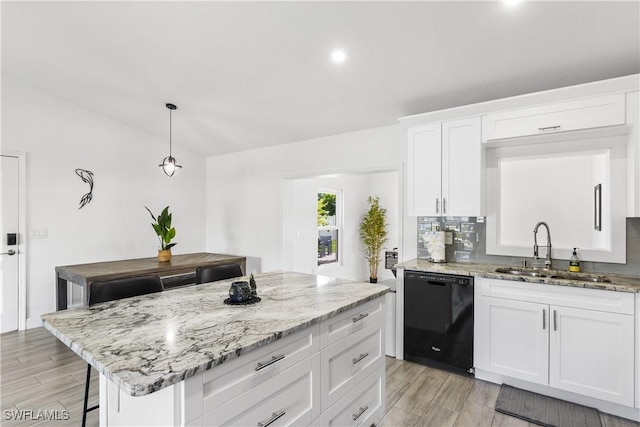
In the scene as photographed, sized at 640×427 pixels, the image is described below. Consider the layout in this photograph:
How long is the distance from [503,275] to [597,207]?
3.38 ft

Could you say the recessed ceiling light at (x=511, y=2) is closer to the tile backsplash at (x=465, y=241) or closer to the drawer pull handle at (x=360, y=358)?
the tile backsplash at (x=465, y=241)

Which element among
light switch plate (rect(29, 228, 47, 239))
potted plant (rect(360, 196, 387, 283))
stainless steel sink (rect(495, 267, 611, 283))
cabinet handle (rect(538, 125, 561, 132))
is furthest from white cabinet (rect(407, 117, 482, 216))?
light switch plate (rect(29, 228, 47, 239))

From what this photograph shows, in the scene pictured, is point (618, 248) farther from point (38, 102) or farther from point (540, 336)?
point (38, 102)

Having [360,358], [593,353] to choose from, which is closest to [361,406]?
[360,358]

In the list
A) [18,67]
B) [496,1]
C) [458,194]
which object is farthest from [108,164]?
[496,1]

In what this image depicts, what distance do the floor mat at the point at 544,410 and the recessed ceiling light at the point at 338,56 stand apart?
2.95 meters

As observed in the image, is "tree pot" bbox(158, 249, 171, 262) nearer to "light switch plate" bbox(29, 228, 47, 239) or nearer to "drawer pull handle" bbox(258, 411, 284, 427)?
"light switch plate" bbox(29, 228, 47, 239)

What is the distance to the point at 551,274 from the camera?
109 inches

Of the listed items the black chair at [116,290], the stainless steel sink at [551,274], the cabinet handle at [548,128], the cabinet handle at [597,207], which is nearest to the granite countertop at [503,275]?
the stainless steel sink at [551,274]

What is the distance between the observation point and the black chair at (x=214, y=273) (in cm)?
271

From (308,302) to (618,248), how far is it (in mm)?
2602

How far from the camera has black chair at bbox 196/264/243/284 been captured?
8.89 ft

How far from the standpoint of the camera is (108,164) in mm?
4801

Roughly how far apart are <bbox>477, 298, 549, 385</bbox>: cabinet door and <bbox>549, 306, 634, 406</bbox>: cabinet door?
Answer: 6 cm
